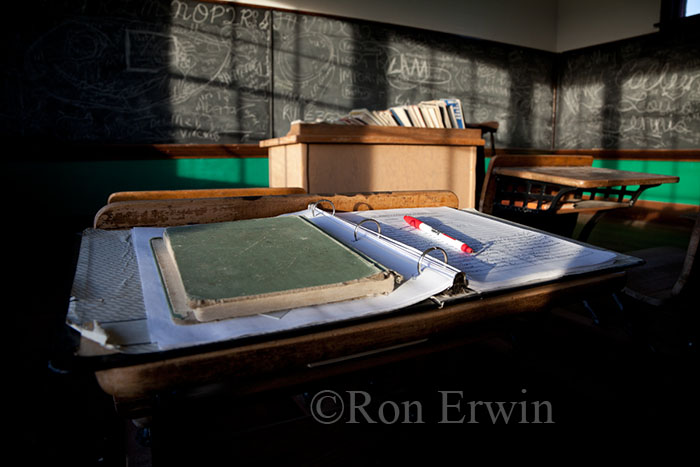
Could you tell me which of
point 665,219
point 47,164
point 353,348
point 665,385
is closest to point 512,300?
point 353,348

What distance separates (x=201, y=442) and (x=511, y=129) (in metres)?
6.19

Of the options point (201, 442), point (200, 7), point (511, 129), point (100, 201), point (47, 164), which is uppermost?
point (200, 7)

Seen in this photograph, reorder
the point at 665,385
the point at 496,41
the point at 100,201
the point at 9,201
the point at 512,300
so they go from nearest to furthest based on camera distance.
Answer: the point at 512,300 < the point at 665,385 < the point at 9,201 < the point at 100,201 < the point at 496,41

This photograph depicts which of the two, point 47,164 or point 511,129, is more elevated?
point 511,129

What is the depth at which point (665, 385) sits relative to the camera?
1180 millimetres

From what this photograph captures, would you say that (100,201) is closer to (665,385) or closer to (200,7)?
(200,7)

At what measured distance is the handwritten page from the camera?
1.62 feet

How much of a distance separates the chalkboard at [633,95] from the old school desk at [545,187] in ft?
13.1

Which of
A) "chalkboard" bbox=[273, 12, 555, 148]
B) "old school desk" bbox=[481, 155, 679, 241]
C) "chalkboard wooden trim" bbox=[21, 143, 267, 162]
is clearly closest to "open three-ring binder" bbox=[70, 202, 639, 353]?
"old school desk" bbox=[481, 155, 679, 241]

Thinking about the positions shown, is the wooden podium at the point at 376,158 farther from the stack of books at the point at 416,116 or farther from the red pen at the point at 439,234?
the red pen at the point at 439,234

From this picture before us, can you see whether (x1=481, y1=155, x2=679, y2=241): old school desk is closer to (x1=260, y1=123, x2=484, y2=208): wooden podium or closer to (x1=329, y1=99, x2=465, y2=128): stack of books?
(x1=260, y1=123, x2=484, y2=208): wooden podium

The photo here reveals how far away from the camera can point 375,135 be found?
190 cm

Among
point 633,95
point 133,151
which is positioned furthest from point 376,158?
point 633,95

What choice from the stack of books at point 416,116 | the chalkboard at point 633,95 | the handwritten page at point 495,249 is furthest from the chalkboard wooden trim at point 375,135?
the chalkboard at point 633,95
